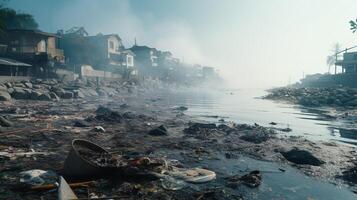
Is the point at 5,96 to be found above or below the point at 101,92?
below

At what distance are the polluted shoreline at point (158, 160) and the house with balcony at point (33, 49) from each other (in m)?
24.6

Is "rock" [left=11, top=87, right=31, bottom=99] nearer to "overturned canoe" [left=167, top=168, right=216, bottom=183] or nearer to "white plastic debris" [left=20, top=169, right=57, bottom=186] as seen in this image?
"white plastic debris" [left=20, top=169, right=57, bottom=186]

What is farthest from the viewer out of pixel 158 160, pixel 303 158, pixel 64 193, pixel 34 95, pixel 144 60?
pixel 144 60

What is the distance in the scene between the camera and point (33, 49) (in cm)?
4069

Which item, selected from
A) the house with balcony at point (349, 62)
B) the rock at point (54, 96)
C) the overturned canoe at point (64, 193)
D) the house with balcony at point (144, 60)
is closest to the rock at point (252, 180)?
the overturned canoe at point (64, 193)

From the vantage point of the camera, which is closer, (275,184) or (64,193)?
(64,193)

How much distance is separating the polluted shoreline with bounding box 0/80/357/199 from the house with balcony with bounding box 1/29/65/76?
24636 mm

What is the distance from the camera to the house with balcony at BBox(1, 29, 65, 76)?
3634 centimetres

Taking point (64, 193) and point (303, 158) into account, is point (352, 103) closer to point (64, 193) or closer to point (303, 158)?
point (303, 158)

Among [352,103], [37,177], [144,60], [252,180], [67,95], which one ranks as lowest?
[252,180]

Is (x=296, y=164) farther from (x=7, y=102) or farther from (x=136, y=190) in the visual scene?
(x=7, y=102)

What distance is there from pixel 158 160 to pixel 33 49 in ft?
131

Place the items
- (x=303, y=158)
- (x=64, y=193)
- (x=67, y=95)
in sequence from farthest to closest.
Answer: (x=67, y=95), (x=303, y=158), (x=64, y=193)

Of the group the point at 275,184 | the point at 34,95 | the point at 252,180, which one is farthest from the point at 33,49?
the point at 275,184
